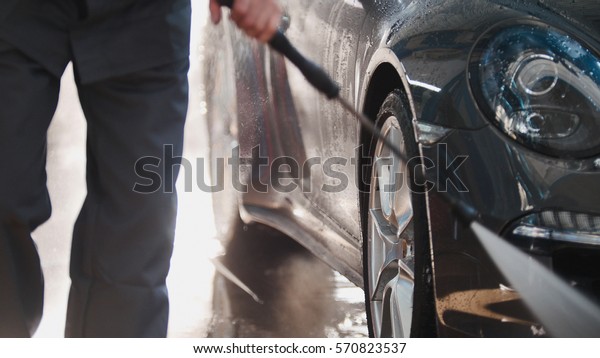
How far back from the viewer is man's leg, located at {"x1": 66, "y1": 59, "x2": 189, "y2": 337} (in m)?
2.34

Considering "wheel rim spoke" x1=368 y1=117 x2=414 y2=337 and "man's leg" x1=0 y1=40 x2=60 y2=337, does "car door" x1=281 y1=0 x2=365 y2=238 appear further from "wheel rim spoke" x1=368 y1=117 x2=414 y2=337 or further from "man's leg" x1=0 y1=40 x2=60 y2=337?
"man's leg" x1=0 y1=40 x2=60 y2=337

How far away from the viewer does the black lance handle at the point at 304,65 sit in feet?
6.89

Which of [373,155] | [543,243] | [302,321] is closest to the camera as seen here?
[543,243]

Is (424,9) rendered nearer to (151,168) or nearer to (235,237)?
(151,168)

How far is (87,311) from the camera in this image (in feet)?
7.92

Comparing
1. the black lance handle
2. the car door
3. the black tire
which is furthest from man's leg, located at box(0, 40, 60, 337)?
the car door

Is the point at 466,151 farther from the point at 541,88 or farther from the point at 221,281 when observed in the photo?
the point at 221,281

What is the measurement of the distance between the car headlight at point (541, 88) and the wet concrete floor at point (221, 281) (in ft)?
4.15

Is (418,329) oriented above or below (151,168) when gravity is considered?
below

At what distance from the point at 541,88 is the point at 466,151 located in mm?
194

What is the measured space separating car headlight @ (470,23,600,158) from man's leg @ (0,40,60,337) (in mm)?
910

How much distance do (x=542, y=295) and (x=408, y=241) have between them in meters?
0.49
